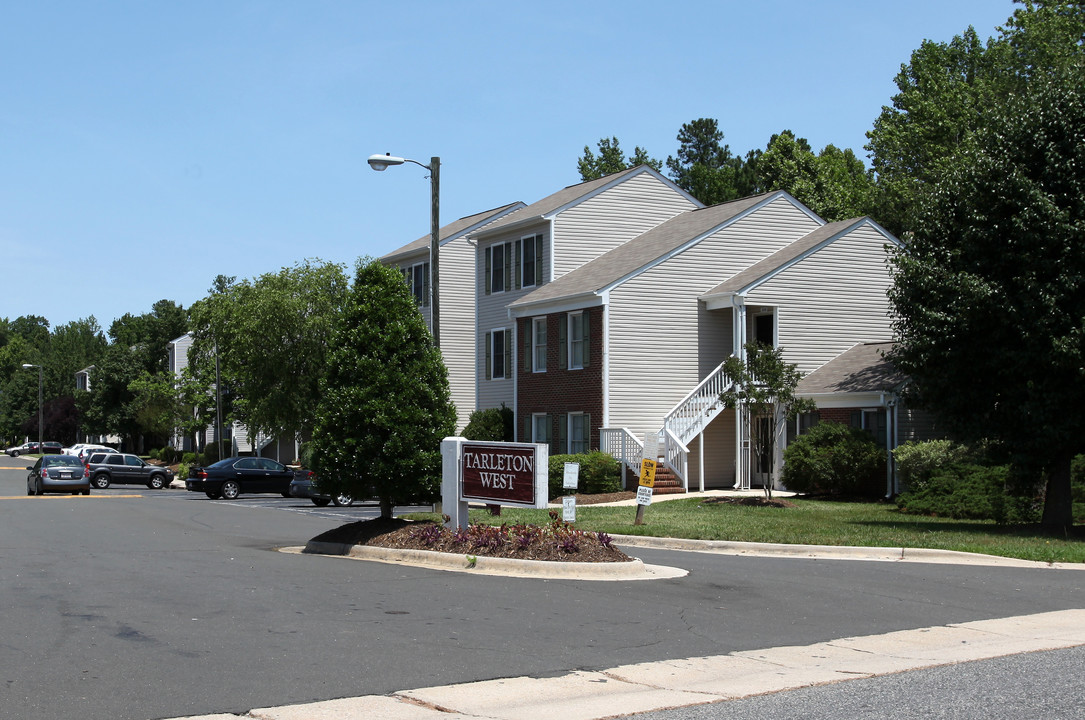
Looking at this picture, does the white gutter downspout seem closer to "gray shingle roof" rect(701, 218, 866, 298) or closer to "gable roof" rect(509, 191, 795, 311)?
"gray shingle roof" rect(701, 218, 866, 298)

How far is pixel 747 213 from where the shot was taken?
37344 mm

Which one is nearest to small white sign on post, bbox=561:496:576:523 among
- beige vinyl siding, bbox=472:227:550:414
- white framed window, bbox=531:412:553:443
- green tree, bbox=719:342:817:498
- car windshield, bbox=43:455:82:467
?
green tree, bbox=719:342:817:498

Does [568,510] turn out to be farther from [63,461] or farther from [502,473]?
[63,461]

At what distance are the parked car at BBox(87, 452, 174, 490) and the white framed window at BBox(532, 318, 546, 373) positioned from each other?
20657mm

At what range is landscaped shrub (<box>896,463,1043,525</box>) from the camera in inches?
923

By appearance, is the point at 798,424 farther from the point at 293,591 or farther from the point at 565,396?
the point at 293,591

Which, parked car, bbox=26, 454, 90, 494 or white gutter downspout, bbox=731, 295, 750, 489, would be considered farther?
parked car, bbox=26, 454, 90, 494

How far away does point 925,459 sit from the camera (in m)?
27.9

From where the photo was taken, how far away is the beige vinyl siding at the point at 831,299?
34.9 metres

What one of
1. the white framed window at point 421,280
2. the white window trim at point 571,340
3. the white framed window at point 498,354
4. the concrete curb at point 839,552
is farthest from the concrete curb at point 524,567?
the white framed window at point 421,280

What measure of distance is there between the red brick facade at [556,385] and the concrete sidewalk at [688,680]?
78.9 ft

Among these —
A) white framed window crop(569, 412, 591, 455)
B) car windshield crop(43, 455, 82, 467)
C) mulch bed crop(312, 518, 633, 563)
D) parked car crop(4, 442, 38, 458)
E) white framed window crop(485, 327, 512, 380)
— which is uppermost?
white framed window crop(485, 327, 512, 380)

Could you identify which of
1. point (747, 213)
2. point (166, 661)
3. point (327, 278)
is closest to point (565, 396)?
point (747, 213)

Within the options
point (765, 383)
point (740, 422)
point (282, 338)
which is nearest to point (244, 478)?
point (282, 338)
